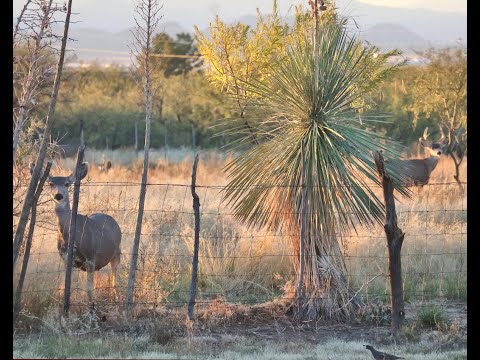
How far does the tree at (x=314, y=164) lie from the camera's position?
34.8 ft

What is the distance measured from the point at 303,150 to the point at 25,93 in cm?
366

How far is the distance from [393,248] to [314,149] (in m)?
1.78

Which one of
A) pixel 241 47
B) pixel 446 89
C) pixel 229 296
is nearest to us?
pixel 229 296

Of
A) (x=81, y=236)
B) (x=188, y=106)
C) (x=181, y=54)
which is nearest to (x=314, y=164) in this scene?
(x=81, y=236)

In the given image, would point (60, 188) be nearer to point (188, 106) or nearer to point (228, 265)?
point (228, 265)

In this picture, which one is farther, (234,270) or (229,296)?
(234,270)

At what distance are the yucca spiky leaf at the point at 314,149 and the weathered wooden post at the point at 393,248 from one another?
942 mm

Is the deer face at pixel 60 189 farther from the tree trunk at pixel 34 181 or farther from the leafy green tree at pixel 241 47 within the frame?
the leafy green tree at pixel 241 47

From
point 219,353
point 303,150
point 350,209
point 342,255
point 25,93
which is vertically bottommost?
point 219,353

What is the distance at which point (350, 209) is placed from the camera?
10750 mm

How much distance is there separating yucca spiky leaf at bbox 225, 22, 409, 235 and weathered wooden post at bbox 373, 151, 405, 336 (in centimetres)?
94

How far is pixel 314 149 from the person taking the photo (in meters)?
10.6

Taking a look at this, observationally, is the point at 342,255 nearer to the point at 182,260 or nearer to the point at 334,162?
the point at 334,162
